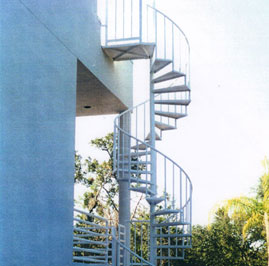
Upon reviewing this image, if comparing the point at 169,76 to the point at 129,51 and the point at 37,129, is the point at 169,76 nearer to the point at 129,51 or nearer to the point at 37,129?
the point at 129,51

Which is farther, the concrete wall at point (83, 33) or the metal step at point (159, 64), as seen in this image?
the metal step at point (159, 64)

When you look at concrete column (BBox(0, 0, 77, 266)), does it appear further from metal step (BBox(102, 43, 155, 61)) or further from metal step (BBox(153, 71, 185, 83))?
metal step (BBox(153, 71, 185, 83))

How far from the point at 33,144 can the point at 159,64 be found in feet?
12.8

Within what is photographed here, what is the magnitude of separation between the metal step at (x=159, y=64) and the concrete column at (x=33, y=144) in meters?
2.44

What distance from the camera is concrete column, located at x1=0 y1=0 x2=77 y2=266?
16.0 feet

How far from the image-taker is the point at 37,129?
551 centimetres

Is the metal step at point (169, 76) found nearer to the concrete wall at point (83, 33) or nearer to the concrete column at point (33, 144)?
the concrete wall at point (83, 33)

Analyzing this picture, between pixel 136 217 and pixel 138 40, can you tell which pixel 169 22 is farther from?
pixel 136 217

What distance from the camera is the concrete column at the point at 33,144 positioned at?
192 inches

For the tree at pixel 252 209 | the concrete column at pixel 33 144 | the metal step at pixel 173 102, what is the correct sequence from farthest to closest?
the tree at pixel 252 209, the metal step at pixel 173 102, the concrete column at pixel 33 144

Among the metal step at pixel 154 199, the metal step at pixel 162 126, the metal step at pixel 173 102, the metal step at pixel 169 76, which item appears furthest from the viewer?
the metal step at pixel 162 126

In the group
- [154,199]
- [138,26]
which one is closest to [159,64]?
[138,26]

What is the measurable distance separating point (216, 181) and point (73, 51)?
971 centimetres

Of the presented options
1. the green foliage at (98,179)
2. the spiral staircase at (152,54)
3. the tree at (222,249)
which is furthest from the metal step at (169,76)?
the green foliage at (98,179)
